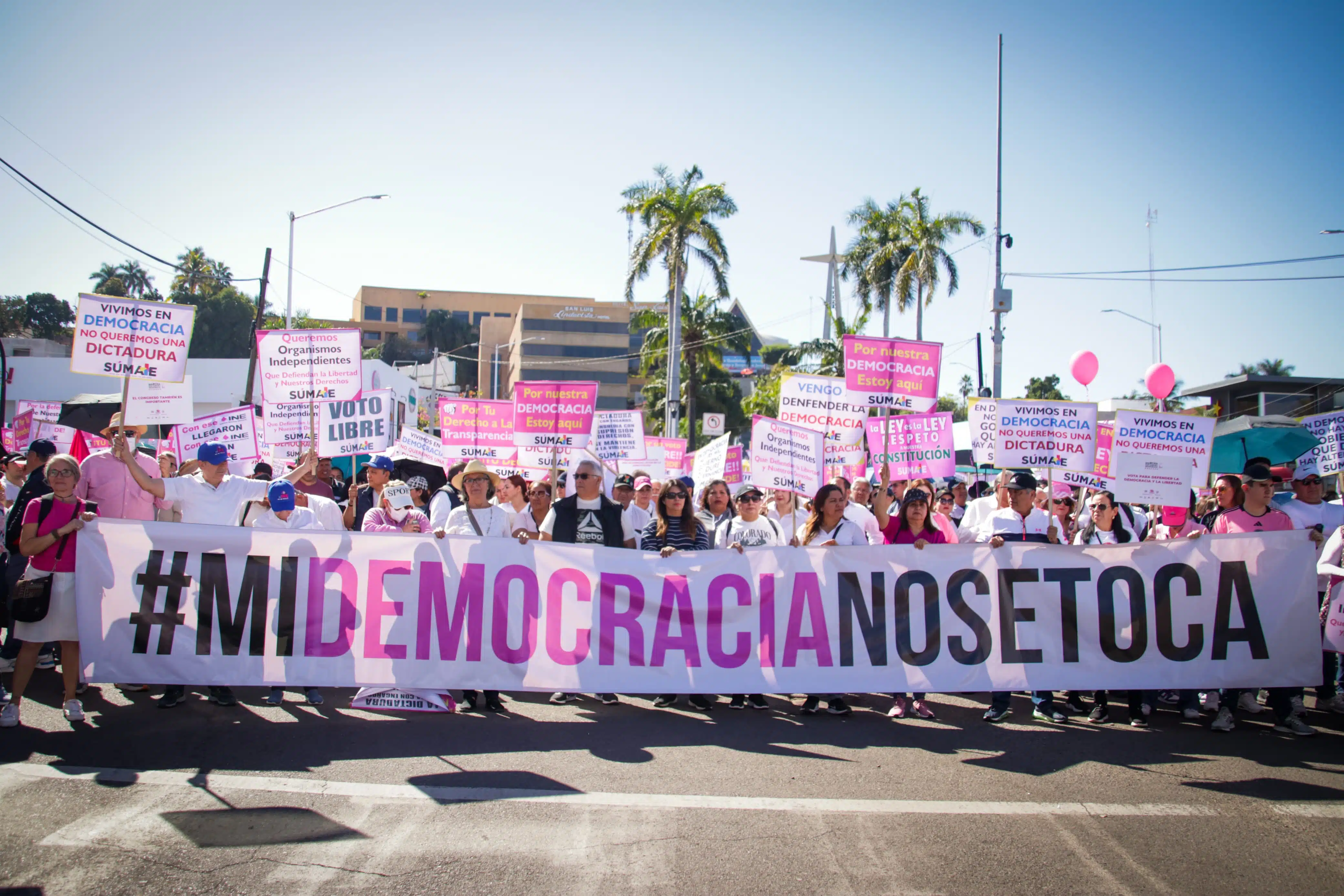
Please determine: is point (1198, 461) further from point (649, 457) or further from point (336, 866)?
point (649, 457)

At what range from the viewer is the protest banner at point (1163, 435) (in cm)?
809

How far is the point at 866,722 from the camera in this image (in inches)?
258

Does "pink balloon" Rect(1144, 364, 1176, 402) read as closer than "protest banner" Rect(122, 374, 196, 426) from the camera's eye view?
No

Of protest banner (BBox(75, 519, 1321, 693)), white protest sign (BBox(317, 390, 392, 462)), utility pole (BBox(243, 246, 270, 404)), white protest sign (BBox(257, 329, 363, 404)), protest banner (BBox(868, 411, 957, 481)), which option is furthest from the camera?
utility pole (BBox(243, 246, 270, 404))

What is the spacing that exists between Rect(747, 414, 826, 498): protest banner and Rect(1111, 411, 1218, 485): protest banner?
2801mm

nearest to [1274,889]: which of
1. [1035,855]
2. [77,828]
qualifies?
[1035,855]

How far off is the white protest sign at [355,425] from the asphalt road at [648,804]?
418 centimetres

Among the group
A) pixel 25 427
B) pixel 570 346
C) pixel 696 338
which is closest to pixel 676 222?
pixel 696 338

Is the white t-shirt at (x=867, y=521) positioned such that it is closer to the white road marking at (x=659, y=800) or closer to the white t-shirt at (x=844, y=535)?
the white t-shirt at (x=844, y=535)

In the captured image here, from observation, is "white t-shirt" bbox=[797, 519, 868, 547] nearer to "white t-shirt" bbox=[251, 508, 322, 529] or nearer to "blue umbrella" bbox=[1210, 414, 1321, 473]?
"white t-shirt" bbox=[251, 508, 322, 529]

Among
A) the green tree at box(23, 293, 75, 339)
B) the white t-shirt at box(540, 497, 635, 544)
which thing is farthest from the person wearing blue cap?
the green tree at box(23, 293, 75, 339)

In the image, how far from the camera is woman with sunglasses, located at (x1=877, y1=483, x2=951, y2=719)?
6766 millimetres

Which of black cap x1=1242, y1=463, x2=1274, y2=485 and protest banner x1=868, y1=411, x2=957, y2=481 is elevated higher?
protest banner x1=868, y1=411, x2=957, y2=481

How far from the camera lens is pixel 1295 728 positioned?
624 centimetres
